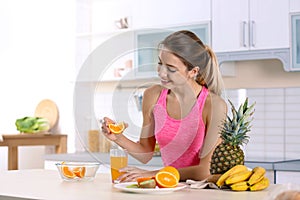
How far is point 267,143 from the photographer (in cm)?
428

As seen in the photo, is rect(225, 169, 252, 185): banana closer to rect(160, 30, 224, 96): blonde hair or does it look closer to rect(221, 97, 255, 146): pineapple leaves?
rect(221, 97, 255, 146): pineapple leaves

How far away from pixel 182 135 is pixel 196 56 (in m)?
0.36

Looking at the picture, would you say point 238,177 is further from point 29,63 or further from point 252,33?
point 29,63

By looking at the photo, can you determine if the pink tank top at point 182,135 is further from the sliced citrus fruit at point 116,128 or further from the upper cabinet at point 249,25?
the upper cabinet at point 249,25

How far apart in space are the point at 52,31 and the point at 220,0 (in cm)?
171

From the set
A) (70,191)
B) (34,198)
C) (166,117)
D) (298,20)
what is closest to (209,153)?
(166,117)

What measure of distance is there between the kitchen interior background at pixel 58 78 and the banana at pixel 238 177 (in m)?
2.16

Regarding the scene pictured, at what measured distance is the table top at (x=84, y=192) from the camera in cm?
192

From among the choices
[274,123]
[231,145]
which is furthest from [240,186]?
[274,123]

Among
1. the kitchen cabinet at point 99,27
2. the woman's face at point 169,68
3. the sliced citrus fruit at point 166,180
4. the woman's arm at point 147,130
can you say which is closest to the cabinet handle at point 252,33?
the kitchen cabinet at point 99,27

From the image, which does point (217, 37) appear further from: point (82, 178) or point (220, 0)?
point (82, 178)

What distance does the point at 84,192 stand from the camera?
2039 mm

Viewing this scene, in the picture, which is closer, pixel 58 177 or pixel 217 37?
pixel 58 177

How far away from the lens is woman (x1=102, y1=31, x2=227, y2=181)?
2.49 metres
